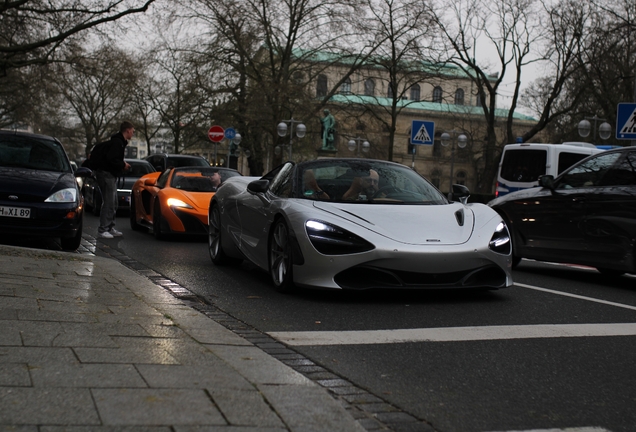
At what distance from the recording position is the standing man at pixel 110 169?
44.0ft

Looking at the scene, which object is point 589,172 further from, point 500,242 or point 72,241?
point 72,241

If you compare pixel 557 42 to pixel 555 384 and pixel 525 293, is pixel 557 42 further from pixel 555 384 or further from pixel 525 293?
pixel 555 384

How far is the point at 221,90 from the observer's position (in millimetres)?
39094

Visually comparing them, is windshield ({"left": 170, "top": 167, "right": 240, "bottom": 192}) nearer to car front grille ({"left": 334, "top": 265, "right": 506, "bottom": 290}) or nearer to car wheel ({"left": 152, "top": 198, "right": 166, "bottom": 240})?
car wheel ({"left": 152, "top": 198, "right": 166, "bottom": 240})

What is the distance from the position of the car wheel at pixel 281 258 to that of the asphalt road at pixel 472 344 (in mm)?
129

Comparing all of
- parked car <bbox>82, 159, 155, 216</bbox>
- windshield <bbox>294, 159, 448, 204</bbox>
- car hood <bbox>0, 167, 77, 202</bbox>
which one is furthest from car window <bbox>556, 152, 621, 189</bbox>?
parked car <bbox>82, 159, 155, 216</bbox>

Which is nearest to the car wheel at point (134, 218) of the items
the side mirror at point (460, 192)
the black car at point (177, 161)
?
the side mirror at point (460, 192)

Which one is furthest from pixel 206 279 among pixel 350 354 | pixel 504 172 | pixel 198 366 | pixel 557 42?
pixel 557 42

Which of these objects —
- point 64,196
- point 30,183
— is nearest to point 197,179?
point 64,196

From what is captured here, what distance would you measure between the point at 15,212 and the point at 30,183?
18.3 inches

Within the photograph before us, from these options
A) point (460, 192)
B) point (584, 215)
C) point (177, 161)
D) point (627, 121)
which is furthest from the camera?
point (177, 161)

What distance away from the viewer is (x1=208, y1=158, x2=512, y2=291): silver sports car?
702 centimetres

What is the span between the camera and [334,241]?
23.1ft

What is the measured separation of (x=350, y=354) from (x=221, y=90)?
34940 mm
